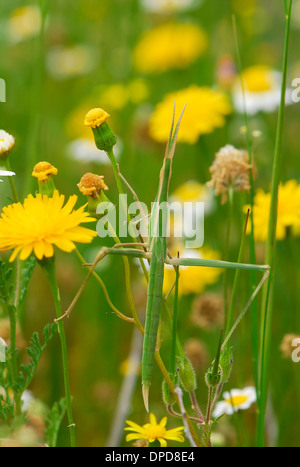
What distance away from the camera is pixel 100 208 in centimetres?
77

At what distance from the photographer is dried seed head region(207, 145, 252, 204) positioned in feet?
3.21

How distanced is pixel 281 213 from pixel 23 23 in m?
2.09

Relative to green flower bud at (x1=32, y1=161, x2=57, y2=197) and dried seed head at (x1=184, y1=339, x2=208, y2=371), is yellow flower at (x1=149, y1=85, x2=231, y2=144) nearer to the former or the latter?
dried seed head at (x1=184, y1=339, x2=208, y2=371)

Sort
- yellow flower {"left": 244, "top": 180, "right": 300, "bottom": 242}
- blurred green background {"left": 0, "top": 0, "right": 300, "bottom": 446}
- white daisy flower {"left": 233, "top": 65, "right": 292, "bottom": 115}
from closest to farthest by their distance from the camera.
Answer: yellow flower {"left": 244, "top": 180, "right": 300, "bottom": 242}
blurred green background {"left": 0, "top": 0, "right": 300, "bottom": 446}
white daisy flower {"left": 233, "top": 65, "right": 292, "bottom": 115}

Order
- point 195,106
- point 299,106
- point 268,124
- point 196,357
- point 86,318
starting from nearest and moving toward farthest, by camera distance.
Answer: point 196,357 → point 195,106 → point 86,318 → point 268,124 → point 299,106

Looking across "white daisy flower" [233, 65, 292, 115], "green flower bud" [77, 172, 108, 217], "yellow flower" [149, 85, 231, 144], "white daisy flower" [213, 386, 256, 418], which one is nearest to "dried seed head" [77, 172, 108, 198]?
"green flower bud" [77, 172, 108, 217]

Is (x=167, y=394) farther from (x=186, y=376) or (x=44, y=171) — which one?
(x=44, y=171)

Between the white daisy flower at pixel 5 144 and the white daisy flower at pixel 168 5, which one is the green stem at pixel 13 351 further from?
the white daisy flower at pixel 168 5

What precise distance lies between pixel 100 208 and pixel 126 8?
2240mm

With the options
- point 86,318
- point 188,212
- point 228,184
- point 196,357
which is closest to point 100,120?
point 228,184

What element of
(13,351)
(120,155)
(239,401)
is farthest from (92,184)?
(120,155)

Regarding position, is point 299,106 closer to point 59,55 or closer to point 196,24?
point 196,24

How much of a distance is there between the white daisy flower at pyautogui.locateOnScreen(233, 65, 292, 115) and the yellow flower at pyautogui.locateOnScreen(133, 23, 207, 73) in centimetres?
45

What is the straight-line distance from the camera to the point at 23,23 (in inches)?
109
